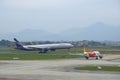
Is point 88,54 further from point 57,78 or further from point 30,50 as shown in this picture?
point 30,50

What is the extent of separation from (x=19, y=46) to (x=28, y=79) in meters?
121

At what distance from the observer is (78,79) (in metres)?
36.3

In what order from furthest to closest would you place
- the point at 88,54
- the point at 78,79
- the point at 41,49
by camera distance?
the point at 41,49 → the point at 88,54 → the point at 78,79

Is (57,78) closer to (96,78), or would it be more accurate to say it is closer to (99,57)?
(96,78)

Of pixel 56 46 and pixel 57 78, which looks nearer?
pixel 57 78

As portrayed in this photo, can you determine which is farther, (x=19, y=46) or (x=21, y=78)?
(x=19, y=46)

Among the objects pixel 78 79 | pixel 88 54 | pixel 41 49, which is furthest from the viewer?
pixel 41 49

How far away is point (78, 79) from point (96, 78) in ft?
7.20

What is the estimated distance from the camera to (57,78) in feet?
122

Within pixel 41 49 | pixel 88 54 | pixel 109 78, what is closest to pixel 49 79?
pixel 109 78

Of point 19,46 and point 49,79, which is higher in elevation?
point 19,46

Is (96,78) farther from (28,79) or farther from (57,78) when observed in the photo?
(28,79)

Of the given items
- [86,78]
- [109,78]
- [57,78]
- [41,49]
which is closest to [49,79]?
[57,78]

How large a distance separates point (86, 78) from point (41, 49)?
381 ft
